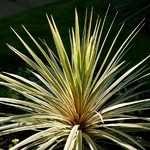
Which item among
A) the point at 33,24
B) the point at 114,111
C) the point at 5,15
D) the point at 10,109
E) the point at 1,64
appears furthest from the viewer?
the point at 5,15

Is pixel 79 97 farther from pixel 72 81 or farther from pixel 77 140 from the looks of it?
pixel 77 140

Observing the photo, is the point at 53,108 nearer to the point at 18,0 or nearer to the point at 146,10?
the point at 146,10

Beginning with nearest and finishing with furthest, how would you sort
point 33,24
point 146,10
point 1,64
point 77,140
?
point 77,140 < point 1,64 < point 146,10 < point 33,24

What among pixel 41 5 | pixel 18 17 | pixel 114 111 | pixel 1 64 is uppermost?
pixel 41 5

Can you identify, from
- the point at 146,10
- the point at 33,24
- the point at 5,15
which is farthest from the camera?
the point at 5,15

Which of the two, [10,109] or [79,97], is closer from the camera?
[79,97]

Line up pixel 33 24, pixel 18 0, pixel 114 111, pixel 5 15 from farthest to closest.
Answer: pixel 18 0 → pixel 5 15 → pixel 33 24 → pixel 114 111

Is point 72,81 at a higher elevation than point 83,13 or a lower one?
lower

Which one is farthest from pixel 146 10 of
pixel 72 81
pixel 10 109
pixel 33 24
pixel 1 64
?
pixel 72 81

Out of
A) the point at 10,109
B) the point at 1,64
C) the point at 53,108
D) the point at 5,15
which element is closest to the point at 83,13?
the point at 5,15
